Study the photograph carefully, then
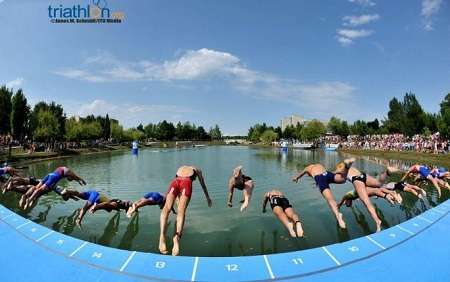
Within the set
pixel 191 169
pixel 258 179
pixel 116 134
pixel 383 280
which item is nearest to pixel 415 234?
pixel 383 280

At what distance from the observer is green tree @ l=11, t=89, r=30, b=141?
5459 cm

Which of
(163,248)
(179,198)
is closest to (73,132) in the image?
(179,198)

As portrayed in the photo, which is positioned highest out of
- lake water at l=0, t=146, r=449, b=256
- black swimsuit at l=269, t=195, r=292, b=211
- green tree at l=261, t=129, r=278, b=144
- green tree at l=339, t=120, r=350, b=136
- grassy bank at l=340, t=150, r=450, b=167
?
green tree at l=339, t=120, r=350, b=136

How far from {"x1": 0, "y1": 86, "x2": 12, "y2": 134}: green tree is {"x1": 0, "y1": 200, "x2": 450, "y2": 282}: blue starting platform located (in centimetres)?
5159

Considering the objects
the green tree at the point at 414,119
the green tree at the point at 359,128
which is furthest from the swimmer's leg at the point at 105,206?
the green tree at the point at 359,128

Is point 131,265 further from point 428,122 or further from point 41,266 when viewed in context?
point 428,122

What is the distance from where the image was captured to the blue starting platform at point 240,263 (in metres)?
7.39

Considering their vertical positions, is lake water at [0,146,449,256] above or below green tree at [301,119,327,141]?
below

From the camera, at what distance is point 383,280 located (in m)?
7.11

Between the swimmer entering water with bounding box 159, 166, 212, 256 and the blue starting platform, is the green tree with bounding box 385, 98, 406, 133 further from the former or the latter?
the swimmer entering water with bounding box 159, 166, 212, 256

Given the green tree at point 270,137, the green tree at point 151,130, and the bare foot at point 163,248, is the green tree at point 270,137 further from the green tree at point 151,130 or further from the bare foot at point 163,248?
the bare foot at point 163,248

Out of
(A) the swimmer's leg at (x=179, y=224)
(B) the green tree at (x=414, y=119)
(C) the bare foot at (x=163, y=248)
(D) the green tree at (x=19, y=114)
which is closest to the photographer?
(A) the swimmer's leg at (x=179, y=224)

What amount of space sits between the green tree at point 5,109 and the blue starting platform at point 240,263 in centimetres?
5159

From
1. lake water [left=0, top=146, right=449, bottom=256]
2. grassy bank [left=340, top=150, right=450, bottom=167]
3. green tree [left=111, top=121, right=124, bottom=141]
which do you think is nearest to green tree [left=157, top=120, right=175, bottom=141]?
green tree [left=111, top=121, right=124, bottom=141]
